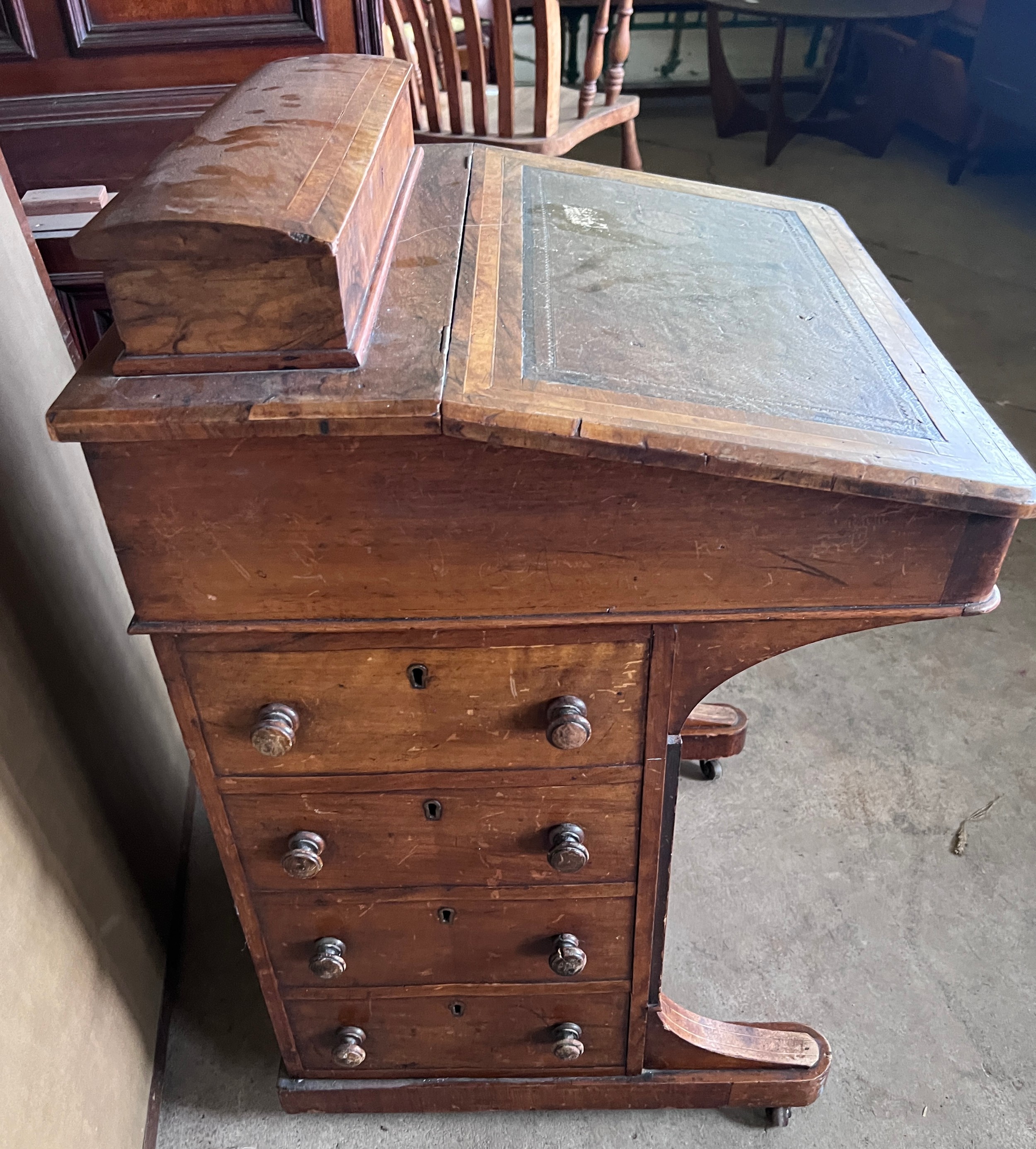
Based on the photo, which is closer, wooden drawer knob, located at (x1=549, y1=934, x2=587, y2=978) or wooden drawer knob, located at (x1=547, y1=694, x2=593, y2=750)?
wooden drawer knob, located at (x1=547, y1=694, x2=593, y2=750)

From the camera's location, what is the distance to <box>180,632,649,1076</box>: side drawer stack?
0.90m

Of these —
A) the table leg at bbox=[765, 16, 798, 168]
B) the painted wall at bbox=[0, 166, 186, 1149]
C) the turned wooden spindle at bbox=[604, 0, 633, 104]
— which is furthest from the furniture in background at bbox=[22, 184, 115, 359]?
the table leg at bbox=[765, 16, 798, 168]

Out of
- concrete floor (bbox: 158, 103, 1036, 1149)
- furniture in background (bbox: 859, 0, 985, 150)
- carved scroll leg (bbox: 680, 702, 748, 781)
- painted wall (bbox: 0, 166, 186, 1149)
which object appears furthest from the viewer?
furniture in background (bbox: 859, 0, 985, 150)

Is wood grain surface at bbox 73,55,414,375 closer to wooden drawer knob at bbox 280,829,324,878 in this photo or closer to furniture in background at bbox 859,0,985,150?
wooden drawer knob at bbox 280,829,324,878

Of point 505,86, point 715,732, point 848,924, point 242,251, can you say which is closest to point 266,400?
point 242,251

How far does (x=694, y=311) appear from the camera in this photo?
0.92 m

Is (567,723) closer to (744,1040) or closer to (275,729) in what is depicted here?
(275,729)

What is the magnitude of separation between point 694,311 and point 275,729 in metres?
0.58

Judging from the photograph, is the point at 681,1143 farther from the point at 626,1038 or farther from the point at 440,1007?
the point at 440,1007

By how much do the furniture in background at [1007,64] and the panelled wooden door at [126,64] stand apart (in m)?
3.35

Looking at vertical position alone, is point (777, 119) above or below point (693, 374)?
below

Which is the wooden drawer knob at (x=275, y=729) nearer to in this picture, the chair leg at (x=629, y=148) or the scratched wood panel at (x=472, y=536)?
the scratched wood panel at (x=472, y=536)

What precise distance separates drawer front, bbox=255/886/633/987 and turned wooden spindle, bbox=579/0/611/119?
1862 millimetres

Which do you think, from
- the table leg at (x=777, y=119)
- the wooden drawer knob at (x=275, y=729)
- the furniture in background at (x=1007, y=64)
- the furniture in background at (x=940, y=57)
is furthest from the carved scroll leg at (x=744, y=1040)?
the furniture in background at (x=940, y=57)
